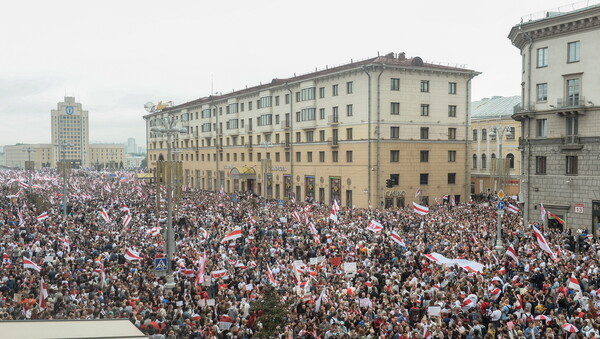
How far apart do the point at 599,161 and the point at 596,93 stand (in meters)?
4.49

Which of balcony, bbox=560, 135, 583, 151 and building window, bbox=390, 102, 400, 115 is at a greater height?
building window, bbox=390, 102, 400, 115

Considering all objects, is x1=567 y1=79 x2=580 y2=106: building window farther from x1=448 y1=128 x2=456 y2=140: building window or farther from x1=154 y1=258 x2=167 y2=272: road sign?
x1=154 y1=258 x2=167 y2=272: road sign

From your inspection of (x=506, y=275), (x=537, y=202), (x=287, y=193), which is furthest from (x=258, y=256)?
(x=287, y=193)

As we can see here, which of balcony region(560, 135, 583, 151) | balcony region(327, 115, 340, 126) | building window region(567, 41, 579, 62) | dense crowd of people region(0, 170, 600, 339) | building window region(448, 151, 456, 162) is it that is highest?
building window region(567, 41, 579, 62)

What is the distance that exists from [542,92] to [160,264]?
30.0 metres

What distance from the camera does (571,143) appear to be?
34.0m

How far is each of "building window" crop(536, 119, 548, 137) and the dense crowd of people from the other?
8.24 meters

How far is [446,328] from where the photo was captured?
14789mm

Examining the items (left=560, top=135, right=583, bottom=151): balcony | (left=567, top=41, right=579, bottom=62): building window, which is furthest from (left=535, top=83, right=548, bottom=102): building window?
(left=560, top=135, right=583, bottom=151): balcony

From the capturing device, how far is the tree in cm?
1430

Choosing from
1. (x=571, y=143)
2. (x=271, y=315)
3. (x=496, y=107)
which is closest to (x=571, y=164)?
(x=571, y=143)

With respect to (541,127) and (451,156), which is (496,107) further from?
(541,127)

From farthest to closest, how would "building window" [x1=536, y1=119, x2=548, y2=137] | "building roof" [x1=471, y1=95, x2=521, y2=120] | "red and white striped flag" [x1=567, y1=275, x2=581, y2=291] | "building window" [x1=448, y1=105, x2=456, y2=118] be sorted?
"building roof" [x1=471, y1=95, x2=521, y2=120], "building window" [x1=448, y1=105, x2=456, y2=118], "building window" [x1=536, y1=119, x2=548, y2=137], "red and white striped flag" [x1=567, y1=275, x2=581, y2=291]

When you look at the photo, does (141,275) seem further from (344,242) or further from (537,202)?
(537,202)
